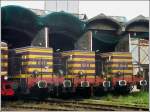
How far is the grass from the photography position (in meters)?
13.5

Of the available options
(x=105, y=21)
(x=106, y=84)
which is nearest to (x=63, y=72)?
(x=106, y=84)

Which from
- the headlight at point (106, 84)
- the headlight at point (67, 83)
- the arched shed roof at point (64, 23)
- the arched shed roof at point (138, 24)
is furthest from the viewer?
the arched shed roof at point (138, 24)

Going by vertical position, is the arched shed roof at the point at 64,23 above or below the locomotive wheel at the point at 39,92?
above

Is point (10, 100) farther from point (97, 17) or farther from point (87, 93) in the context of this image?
point (97, 17)

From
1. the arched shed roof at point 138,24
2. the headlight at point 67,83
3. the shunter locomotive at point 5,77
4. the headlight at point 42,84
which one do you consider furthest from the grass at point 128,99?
the shunter locomotive at point 5,77

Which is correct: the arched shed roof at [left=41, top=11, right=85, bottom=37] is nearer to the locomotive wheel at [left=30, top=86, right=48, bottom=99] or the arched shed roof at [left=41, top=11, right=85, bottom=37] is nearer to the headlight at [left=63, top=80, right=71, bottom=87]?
the headlight at [left=63, top=80, right=71, bottom=87]

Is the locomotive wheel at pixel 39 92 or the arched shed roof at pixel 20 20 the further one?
the arched shed roof at pixel 20 20

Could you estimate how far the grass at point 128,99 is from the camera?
13547mm

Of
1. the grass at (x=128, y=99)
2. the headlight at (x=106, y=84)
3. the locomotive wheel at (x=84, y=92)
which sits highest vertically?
the headlight at (x=106, y=84)

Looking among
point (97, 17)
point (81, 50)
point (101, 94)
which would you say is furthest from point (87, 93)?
point (97, 17)

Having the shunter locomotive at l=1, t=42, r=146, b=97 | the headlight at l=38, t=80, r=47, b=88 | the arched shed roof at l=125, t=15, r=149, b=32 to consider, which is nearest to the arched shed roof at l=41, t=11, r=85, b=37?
the shunter locomotive at l=1, t=42, r=146, b=97

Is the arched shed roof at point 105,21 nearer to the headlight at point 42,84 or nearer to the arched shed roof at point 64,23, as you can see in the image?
the arched shed roof at point 64,23

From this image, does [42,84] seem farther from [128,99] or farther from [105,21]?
[105,21]

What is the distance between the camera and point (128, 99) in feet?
48.4
